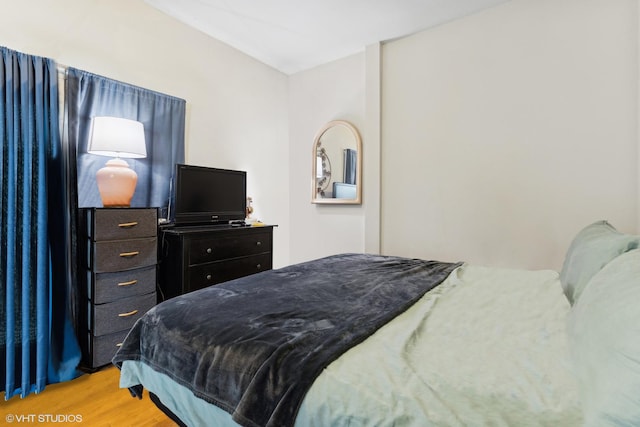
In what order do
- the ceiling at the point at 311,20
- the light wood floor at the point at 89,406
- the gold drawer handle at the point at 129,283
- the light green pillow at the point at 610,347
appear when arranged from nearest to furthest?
1. the light green pillow at the point at 610,347
2. the light wood floor at the point at 89,406
3. the gold drawer handle at the point at 129,283
4. the ceiling at the point at 311,20

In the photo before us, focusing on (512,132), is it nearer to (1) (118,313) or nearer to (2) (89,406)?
(1) (118,313)

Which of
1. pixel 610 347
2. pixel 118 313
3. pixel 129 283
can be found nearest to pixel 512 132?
pixel 610 347

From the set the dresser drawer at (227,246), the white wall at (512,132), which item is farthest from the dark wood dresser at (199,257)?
the white wall at (512,132)

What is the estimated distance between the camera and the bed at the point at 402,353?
0.66 m

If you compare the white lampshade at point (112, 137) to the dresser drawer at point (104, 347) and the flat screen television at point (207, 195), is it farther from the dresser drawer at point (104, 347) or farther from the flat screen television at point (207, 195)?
the dresser drawer at point (104, 347)

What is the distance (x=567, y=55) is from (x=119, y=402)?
3.77 meters

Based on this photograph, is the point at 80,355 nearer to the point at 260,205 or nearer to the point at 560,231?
the point at 260,205

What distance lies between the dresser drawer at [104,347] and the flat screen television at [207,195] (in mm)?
881

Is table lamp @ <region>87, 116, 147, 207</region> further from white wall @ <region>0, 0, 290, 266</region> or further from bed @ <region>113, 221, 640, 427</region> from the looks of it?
bed @ <region>113, 221, 640, 427</region>

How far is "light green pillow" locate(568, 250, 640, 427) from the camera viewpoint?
1.76ft

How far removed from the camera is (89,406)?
1.72m

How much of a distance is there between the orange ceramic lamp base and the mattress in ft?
4.25

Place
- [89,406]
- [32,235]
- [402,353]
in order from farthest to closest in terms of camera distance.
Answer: [32,235], [89,406], [402,353]

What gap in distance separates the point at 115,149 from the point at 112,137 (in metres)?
0.08
